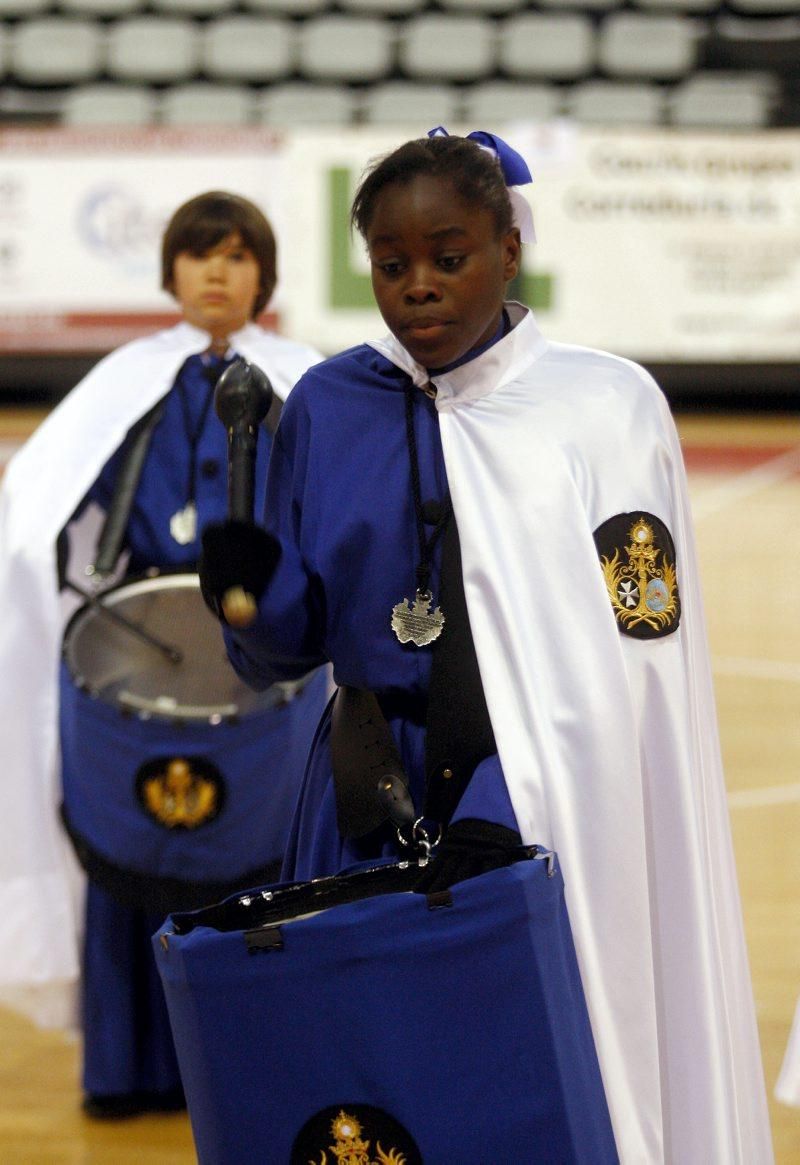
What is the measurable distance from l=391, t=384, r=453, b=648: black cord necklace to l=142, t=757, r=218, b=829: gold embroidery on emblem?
1310mm

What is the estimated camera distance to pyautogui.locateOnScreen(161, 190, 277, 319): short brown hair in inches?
152

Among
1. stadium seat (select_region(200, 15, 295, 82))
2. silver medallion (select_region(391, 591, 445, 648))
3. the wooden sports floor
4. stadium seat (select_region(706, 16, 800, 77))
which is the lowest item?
the wooden sports floor

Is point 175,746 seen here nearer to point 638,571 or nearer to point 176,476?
point 176,476

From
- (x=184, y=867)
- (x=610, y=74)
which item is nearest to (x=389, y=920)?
(x=184, y=867)

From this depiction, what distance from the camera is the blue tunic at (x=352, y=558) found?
232 centimetres

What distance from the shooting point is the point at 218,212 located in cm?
387

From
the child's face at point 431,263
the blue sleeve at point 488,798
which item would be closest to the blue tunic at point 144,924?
the child's face at point 431,263

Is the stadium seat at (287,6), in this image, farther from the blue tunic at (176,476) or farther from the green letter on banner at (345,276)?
the blue tunic at (176,476)

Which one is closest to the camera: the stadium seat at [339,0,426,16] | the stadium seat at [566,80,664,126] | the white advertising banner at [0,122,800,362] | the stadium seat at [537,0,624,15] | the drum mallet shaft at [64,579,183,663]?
the drum mallet shaft at [64,579,183,663]

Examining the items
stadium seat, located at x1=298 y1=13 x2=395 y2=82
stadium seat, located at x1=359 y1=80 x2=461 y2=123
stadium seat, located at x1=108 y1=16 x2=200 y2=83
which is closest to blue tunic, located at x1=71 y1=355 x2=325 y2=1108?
stadium seat, located at x1=359 y1=80 x2=461 y2=123

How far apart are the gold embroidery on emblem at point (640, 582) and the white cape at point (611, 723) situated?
3cm

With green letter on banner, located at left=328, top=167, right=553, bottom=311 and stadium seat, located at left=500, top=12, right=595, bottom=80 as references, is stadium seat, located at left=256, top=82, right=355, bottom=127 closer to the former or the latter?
green letter on banner, located at left=328, top=167, right=553, bottom=311

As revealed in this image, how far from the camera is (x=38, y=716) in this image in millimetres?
3908

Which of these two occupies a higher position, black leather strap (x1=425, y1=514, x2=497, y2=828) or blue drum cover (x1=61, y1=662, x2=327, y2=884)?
black leather strap (x1=425, y1=514, x2=497, y2=828)
